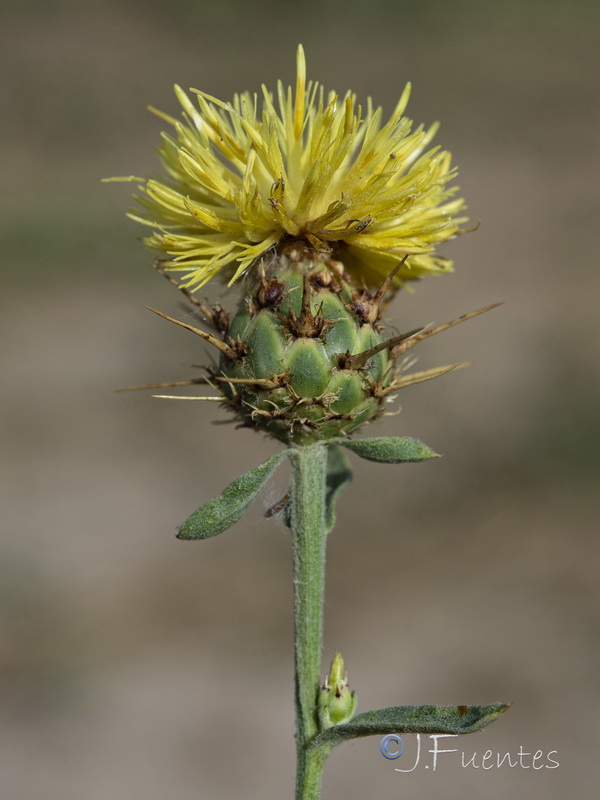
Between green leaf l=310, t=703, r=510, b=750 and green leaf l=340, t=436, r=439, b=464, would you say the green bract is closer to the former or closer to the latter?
green leaf l=340, t=436, r=439, b=464

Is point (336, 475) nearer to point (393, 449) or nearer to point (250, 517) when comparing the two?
point (250, 517)

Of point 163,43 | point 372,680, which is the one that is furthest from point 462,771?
point 163,43

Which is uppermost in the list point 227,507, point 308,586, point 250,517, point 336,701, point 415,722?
point 250,517

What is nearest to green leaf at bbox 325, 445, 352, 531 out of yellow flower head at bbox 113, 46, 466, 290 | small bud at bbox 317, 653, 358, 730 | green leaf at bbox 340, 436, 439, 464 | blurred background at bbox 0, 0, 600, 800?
blurred background at bbox 0, 0, 600, 800

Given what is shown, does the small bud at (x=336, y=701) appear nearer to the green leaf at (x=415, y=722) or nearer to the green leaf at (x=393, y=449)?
the green leaf at (x=415, y=722)

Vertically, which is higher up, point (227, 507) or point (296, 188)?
point (296, 188)

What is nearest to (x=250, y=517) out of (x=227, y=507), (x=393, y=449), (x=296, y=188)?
(x=227, y=507)
